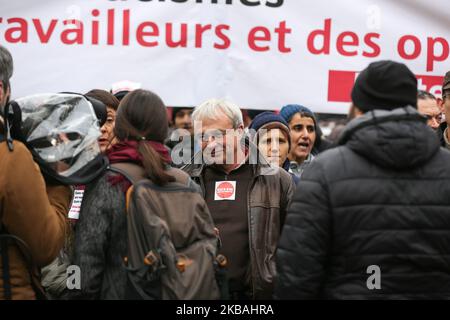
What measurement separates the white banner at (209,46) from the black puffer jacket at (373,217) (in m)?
2.19

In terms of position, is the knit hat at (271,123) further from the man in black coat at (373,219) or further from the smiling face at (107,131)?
the man in black coat at (373,219)

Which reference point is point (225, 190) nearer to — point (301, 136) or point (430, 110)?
point (301, 136)

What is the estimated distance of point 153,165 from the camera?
341cm

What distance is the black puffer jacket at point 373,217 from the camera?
304 cm

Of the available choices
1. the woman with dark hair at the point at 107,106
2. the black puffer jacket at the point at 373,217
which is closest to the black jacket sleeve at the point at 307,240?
the black puffer jacket at the point at 373,217

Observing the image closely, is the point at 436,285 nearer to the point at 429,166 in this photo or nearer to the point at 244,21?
the point at 429,166

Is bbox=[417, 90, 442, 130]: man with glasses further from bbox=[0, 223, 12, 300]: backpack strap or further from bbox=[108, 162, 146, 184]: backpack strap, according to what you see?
bbox=[0, 223, 12, 300]: backpack strap

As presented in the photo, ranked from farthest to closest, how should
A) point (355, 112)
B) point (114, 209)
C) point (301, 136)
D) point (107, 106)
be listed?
point (301, 136) → point (107, 106) → point (114, 209) → point (355, 112)

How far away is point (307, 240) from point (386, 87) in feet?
2.28

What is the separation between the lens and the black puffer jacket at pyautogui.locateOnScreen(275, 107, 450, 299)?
3045 millimetres

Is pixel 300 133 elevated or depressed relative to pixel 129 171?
elevated

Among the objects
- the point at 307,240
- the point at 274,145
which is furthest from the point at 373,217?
the point at 274,145

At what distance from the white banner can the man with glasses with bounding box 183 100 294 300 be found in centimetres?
100

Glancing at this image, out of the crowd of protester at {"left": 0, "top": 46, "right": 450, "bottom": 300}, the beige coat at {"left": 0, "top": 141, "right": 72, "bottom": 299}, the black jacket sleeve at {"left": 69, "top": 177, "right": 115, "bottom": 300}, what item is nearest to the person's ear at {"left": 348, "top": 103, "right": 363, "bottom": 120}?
the crowd of protester at {"left": 0, "top": 46, "right": 450, "bottom": 300}
